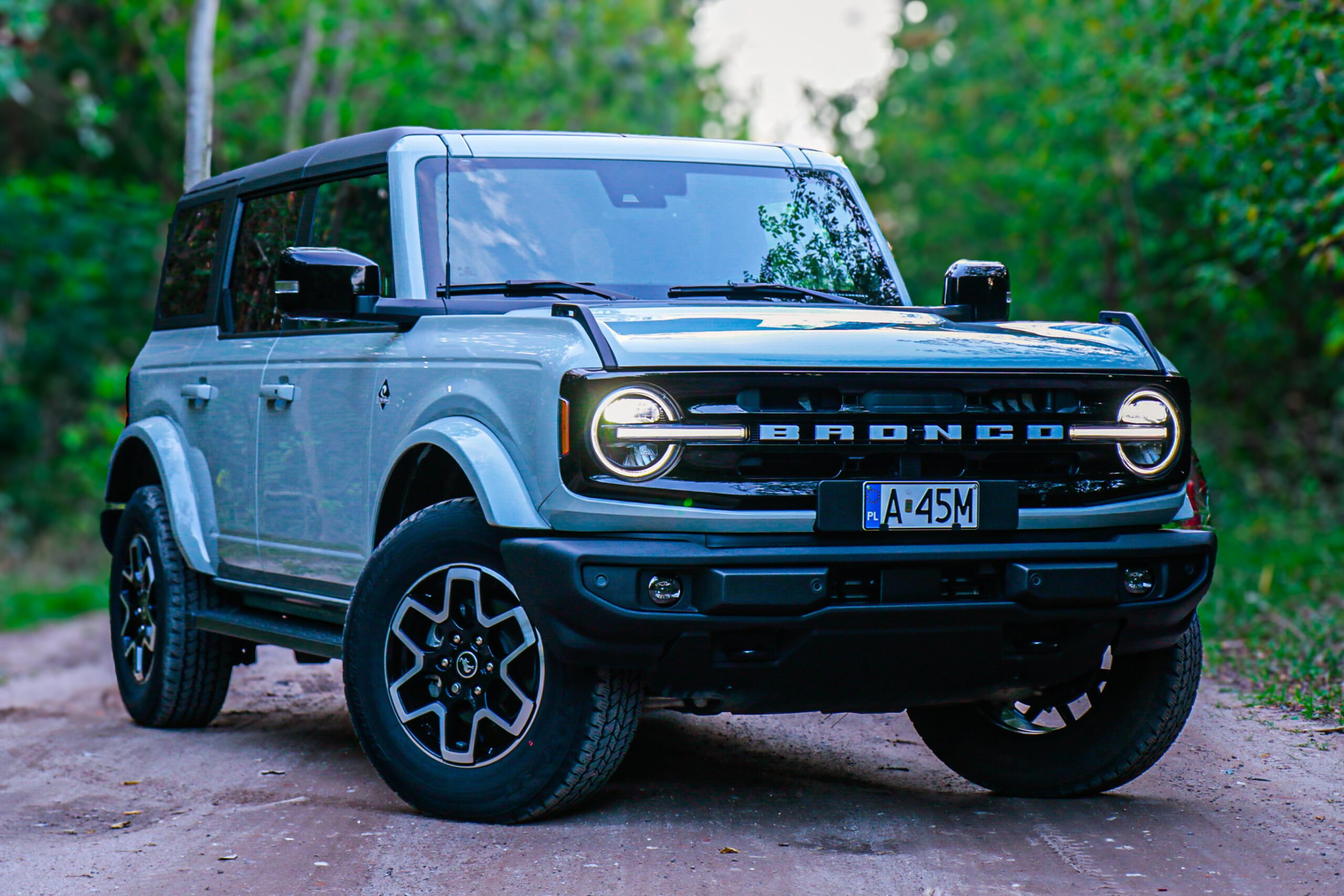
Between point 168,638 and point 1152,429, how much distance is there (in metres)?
4.06

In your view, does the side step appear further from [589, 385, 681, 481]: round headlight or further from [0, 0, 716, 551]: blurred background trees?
[0, 0, 716, 551]: blurred background trees

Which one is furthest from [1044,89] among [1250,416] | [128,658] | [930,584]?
[930,584]

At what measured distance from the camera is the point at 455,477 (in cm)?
519

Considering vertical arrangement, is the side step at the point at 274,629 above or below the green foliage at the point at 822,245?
below

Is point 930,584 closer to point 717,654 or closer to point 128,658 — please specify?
point 717,654

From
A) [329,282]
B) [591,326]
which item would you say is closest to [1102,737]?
[591,326]

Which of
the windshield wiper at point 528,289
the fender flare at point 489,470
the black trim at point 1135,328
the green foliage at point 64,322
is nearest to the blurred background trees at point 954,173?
the green foliage at point 64,322

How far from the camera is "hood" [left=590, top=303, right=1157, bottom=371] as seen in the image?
445cm

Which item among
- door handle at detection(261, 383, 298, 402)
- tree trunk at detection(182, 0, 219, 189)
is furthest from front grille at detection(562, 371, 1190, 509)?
tree trunk at detection(182, 0, 219, 189)

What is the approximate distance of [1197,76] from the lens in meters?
11.1

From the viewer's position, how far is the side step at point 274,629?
5.65 metres

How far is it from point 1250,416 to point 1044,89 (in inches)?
188

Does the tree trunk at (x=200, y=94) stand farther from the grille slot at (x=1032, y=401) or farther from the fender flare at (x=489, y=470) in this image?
the grille slot at (x=1032, y=401)

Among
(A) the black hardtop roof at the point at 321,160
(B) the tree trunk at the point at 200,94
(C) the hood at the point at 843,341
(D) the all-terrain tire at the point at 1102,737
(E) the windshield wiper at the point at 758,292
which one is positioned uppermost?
(B) the tree trunk at the point at 200,94
